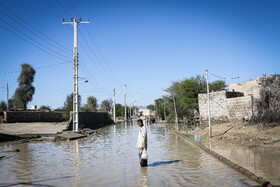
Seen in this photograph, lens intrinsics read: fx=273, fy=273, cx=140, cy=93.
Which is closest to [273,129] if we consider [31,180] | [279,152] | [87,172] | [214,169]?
[279,152]

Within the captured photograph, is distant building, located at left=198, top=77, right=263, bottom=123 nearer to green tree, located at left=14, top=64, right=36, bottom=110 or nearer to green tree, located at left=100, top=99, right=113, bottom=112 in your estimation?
green tree, located at left=14, top=64, right=36, bottom=110

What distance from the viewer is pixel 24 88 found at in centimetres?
6550

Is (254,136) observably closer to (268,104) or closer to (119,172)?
(268,104)

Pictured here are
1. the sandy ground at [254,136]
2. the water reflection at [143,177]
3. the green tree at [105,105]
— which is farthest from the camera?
the green tree at [105,105]

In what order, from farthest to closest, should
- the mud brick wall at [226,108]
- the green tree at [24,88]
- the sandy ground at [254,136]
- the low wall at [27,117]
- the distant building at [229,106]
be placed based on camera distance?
the green tree at [24,88]
the low wall at [27,117]
the mud brick wall at [226,108]
the distant building at [229,106]
the sandy ground at [254,136]

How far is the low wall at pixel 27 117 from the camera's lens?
36750mm

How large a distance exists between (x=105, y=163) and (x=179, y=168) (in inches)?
119

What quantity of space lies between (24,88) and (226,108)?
5338 cm

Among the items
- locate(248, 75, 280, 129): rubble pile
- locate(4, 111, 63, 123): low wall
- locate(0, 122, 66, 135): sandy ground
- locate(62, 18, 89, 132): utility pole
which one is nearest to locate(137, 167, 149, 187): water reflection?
locate(248, 75, 280, 129): rubble pile

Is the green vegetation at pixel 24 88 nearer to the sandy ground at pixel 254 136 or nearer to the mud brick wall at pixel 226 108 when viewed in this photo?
the mud brick wall at pixel 226 108

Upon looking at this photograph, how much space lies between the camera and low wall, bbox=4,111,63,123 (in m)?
36.8

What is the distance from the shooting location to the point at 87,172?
8898 mm

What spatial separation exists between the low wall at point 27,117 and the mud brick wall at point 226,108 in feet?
79.8

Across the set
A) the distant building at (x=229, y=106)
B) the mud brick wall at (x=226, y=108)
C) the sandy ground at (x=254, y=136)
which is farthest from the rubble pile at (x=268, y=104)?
the mud brick wall at (x=226, y=108)
